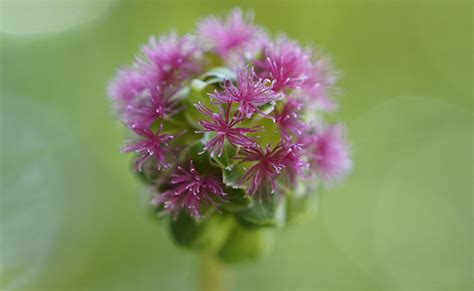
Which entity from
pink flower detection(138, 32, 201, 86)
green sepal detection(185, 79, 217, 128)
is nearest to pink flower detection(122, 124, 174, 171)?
green sepal detection(185, 79, 217, 128)

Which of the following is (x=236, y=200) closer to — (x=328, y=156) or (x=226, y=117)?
(x=226, y=117)

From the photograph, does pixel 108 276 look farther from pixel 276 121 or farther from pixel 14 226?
pixel 276 121

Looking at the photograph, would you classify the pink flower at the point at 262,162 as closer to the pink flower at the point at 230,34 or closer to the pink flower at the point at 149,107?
the pink flower at the point at 149,107

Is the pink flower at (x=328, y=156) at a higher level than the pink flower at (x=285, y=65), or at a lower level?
lower

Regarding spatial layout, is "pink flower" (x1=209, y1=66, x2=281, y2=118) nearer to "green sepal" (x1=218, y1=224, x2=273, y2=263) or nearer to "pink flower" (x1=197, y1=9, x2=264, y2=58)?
"pink flower" (x1=197, y1=9, x2=264, y2=58)

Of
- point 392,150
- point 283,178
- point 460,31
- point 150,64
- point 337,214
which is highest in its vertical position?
point 460,31

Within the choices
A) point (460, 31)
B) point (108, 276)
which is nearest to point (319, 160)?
point (108, 276)

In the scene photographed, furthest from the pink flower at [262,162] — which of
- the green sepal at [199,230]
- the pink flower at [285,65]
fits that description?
the green sepal at [199,230]
